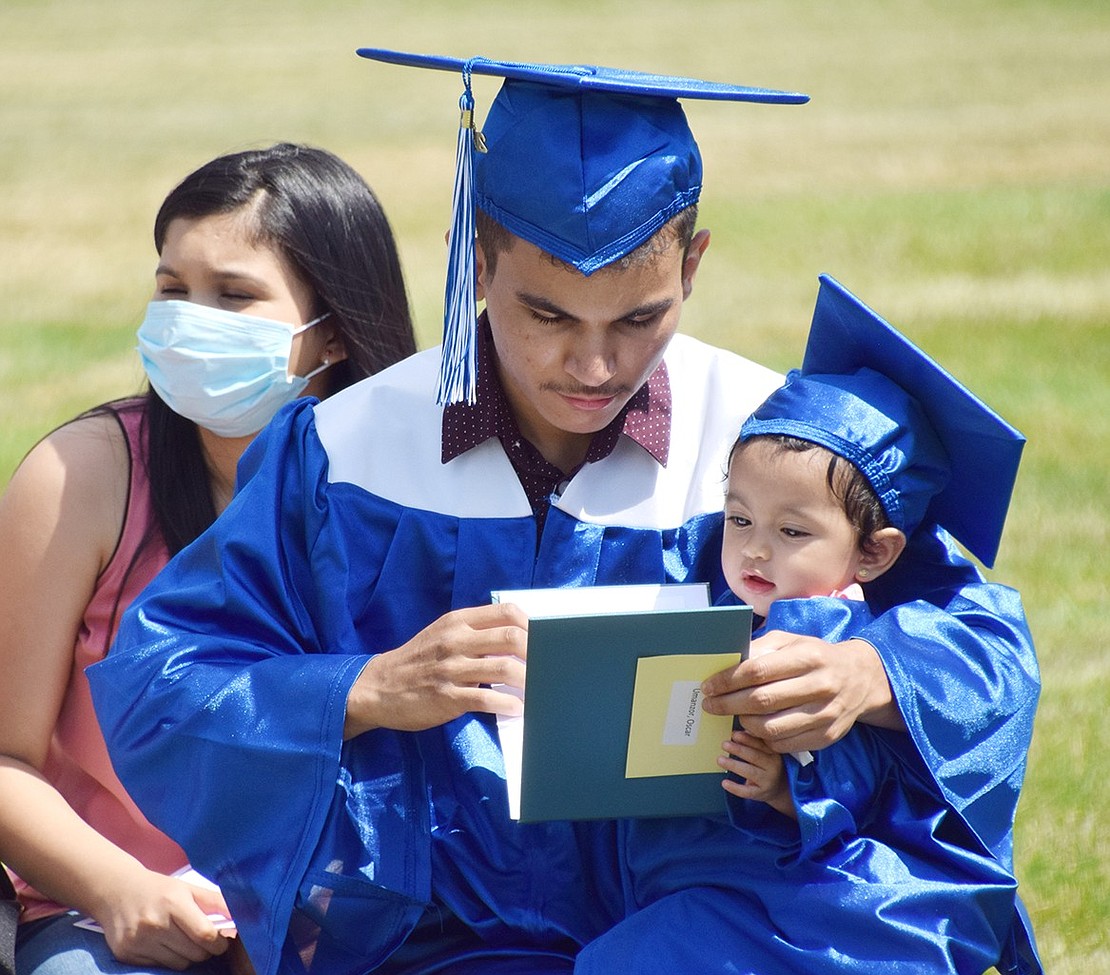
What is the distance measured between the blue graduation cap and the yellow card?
68cm

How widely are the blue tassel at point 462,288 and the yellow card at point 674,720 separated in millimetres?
672

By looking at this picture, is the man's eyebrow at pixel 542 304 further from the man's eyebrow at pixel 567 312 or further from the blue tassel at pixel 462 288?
the blue tassel at pixel 462 288

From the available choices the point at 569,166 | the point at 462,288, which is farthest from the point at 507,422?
the point at 569,166

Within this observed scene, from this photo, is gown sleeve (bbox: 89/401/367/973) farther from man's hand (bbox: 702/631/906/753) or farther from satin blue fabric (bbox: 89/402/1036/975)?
man's hand (bbox: 702/631/906/753)

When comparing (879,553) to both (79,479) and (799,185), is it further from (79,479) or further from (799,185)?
(799,185)

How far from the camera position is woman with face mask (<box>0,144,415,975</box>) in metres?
3.15

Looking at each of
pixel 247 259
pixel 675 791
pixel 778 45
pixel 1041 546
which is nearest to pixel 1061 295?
pixel 1041 546

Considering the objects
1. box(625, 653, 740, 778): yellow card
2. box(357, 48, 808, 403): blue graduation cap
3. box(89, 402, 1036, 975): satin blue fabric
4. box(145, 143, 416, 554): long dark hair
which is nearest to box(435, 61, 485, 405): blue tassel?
box(357, 48, 808, 403): blue graduation cap

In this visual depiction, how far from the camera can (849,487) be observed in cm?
284

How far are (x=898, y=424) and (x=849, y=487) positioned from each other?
0.14 meters

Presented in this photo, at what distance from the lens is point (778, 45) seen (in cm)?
2147

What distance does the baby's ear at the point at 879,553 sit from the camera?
288cm

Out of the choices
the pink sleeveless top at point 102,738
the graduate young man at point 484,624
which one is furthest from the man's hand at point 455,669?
the pink sleeveless top at point 102,738

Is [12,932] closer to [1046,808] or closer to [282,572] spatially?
[282,572]
